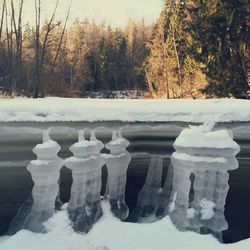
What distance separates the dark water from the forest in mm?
6571

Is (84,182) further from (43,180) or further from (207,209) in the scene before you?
(207,209)

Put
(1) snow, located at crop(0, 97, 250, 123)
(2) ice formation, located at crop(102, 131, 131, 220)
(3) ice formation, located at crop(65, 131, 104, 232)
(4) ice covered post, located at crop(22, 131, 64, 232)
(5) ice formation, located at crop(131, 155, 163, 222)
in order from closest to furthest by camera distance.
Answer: (1) snow, located at crop(0, 97, 250, 123), (4) ice covered post, located at crop(22, 131, 64, 232), (3) ice formation, located at crop(65, 131, 104, 232), (2) ice formation, located at crop(102, 131, 131, 220), (5) ice formation, located at crop(131, 155, 163, 222)

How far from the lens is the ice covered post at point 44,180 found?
395 cm

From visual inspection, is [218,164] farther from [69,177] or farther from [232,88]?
[232,88]

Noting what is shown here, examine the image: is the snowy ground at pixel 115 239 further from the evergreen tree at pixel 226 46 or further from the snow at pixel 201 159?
the evergreen tree at pixel 226 46

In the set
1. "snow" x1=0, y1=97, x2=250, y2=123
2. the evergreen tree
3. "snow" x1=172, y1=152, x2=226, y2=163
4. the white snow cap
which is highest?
the evergreen tree

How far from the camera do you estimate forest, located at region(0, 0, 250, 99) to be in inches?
461

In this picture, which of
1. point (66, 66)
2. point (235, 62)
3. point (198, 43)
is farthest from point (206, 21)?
point (66, 66)

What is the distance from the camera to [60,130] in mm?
3912

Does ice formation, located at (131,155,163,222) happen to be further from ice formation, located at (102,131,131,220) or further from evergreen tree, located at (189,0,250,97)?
evergreen tree, located at (189,0,250,97)

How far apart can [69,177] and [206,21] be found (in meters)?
8.75

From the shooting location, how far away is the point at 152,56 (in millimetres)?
27453

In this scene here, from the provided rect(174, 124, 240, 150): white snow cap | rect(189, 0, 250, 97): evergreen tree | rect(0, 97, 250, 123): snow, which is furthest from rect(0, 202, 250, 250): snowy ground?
rect(189, 0, 250, 97): evergreen tree

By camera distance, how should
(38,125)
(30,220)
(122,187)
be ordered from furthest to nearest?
(122,187), (30,220), (38,125)
